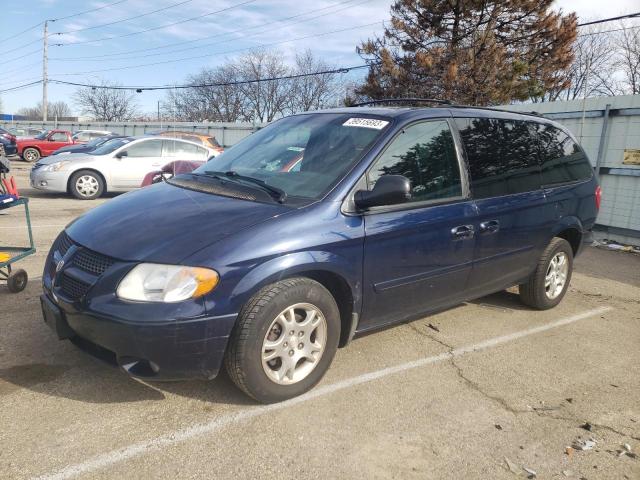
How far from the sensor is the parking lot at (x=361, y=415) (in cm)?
252

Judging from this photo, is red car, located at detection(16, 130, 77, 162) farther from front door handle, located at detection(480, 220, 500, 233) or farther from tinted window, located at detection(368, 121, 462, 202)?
front door handle, located at detection(480, 220, 500, 233)

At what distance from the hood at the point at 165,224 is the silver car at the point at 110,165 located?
9.04m

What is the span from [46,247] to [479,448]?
5975 millimetres

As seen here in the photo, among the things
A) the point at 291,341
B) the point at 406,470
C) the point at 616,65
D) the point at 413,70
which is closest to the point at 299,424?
the point at 291,341

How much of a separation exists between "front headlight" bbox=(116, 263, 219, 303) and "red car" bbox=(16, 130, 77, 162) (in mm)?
23432

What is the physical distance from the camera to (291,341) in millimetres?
3004

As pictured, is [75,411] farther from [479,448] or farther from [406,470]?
[479,448]

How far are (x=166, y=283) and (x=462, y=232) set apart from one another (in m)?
2.18

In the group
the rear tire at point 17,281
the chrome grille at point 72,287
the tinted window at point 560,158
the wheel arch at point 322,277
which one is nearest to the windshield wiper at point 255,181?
the wheel arch at point 322,277

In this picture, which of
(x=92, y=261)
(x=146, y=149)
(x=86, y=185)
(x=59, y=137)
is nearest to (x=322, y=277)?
(x=92, y=261)

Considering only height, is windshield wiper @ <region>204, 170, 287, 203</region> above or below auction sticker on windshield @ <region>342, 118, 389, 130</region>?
below

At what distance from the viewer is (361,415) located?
2990 millimetres

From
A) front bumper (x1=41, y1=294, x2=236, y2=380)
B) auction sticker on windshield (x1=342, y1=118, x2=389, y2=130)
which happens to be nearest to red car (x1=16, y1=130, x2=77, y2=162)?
auction sticker on windshield (x1=342, y1=118, x2=389, y2=130)

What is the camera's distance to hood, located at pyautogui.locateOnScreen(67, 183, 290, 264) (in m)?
2.75
